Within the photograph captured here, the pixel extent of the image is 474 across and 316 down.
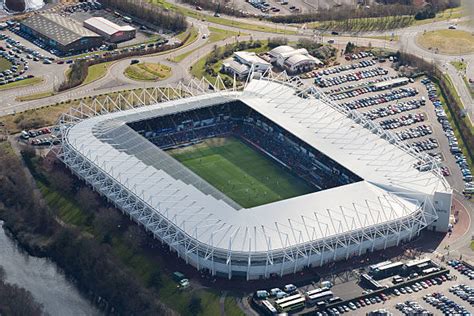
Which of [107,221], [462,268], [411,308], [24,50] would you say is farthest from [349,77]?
[411,308]

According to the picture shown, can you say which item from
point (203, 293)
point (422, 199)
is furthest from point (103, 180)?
point (422, 199)

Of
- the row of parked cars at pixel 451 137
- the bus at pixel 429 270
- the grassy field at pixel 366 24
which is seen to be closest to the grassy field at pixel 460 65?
the row of parked cars at pixel 451 137

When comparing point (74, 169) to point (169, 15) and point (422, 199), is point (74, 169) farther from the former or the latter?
point (169, 15)

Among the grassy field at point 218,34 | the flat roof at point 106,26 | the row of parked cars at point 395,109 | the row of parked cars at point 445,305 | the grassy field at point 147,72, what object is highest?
the row of parked cars at point 445,305

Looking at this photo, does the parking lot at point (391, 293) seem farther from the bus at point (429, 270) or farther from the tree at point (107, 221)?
the tree at point (107, 221)

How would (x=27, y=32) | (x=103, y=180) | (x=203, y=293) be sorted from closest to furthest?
(x=203, y=293) → (x=103, y=180) → (x=27, y=32)

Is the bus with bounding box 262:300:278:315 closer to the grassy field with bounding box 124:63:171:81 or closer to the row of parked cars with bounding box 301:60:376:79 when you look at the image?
the grassy field with bounding box 124:63:171:81
